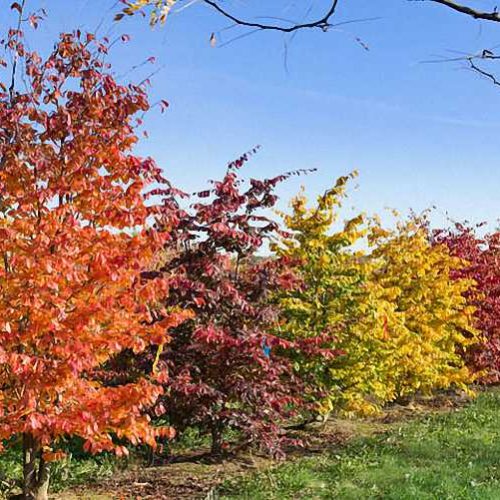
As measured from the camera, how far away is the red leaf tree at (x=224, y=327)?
24.4ft

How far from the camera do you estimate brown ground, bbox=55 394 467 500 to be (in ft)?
22.1

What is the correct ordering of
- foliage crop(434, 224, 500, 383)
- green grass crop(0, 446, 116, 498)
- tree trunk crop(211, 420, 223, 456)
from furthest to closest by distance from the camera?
foliage crop(434, 224, 500, 383), tree trunk crop(211, 420, 223, 456), green grass crop(0, 446, 116, 498)

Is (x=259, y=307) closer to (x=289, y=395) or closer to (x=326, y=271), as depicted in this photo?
(x=289, y=395)

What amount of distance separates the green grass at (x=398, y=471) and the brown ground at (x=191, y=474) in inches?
13.0

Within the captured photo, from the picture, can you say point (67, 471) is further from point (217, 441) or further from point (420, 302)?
point (420, 302)

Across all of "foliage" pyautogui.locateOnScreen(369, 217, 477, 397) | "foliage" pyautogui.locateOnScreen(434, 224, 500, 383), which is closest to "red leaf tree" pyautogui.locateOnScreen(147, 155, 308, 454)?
"foliage" pyautogui.locateOnScreen(369, 217, 477, 397)

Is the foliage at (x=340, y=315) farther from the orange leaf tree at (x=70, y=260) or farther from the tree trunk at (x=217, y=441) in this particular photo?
the orange leaf tree at (x=70, y=260)

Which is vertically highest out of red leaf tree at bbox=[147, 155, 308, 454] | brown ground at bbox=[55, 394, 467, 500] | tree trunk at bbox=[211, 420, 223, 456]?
red leaf tree at bbox=[147, 155, 308, 454]

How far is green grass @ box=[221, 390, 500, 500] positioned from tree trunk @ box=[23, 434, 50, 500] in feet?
5.53

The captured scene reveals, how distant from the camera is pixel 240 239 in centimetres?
775

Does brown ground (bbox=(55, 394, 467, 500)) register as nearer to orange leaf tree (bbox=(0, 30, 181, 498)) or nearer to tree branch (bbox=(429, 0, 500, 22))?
orange leaf tree (bbox=(0, 30, 181, 498))

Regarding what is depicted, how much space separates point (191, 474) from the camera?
7.43 meters

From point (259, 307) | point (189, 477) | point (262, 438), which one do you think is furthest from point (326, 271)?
point (189, 477)

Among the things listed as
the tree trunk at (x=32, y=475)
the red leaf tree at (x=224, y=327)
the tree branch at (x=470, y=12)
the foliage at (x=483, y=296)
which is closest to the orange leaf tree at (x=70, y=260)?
the tree trunk at (x=32, y=475)
